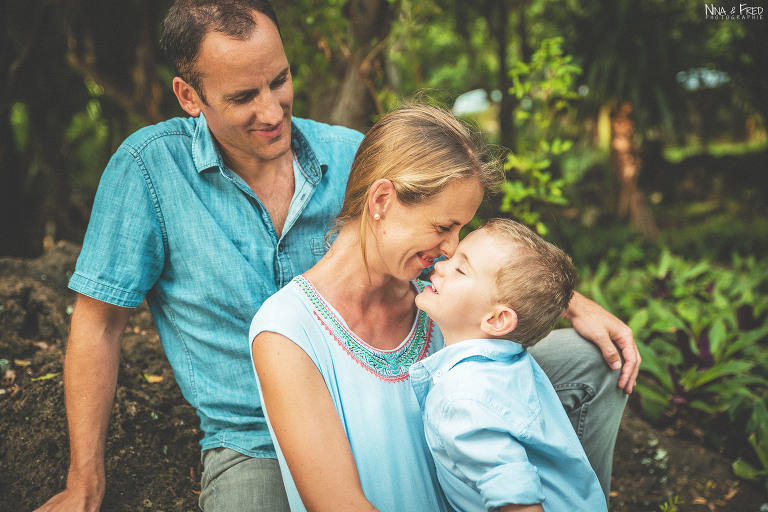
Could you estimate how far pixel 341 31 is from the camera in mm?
4031

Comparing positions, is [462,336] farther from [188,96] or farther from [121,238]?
[188,96]

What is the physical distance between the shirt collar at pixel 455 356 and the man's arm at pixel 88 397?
1.06m

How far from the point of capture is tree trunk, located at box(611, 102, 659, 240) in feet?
28.2

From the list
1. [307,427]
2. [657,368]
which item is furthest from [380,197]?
[657,368]

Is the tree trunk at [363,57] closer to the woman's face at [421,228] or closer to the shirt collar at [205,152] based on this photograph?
the shirt collar at [205,152]

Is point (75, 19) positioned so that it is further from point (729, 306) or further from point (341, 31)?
point (729, 306)

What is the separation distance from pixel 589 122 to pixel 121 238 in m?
8.49

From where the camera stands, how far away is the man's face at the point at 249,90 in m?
1.93

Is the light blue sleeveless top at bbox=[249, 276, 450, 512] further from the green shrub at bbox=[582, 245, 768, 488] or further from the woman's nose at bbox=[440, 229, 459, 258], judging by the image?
the green shrub at bbox=[582, 245, 768, 488]

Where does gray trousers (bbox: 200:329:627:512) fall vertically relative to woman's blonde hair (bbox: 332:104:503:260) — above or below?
below

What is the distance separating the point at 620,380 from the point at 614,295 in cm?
342

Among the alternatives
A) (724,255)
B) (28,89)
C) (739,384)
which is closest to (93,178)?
(28,89)
